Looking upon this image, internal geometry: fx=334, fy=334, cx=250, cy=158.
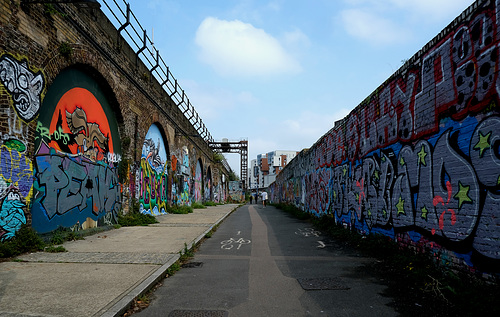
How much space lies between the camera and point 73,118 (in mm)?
8836

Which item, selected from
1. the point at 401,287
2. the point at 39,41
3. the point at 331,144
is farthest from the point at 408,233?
the point at 39,41

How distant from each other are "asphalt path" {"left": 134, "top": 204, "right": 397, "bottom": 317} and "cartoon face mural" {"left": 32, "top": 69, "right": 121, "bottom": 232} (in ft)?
12.0

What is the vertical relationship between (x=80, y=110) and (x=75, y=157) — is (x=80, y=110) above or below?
above

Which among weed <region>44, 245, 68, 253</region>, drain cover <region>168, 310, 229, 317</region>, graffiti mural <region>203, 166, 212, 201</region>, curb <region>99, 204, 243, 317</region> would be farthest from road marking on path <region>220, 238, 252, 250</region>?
graffiti mural <region>203, 166, 212, 201</region>

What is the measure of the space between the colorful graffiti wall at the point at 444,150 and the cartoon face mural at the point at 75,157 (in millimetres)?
7551

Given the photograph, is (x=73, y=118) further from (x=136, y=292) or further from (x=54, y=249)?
(x=136, y=292)

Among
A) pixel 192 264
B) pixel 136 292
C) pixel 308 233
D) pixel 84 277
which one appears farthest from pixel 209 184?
pixel 136 292

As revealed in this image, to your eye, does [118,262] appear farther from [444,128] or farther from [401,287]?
[444,128]

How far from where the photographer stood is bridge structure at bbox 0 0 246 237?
6422 millimetres

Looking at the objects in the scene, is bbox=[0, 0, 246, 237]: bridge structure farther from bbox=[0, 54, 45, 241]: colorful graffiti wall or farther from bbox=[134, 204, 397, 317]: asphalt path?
bbox=[134, 204, 397, 317]: asphalt path

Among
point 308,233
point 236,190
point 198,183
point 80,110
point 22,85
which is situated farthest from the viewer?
point 236,190

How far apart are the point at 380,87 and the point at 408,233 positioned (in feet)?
11.6

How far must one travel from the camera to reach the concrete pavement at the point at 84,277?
374 cm

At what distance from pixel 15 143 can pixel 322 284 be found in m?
6.16
